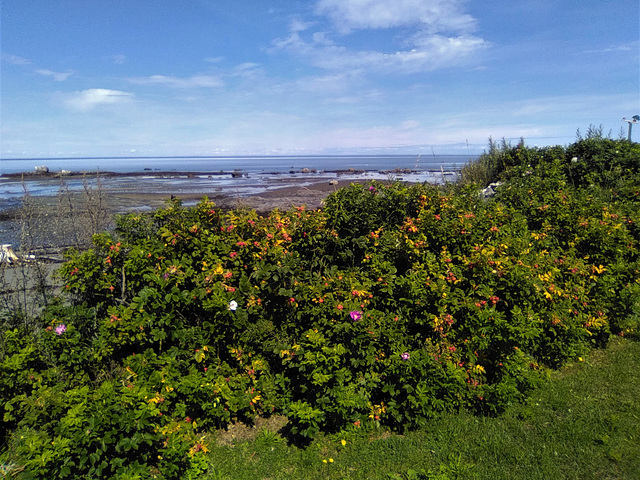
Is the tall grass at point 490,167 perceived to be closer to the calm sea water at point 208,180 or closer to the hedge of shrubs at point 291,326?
the calm sea water at point 208,180

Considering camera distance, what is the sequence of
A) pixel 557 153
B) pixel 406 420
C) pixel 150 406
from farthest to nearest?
1. pixel 557 153
2. pixel 406 420
3. pixel 150 406

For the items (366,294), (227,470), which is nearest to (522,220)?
(366,294)

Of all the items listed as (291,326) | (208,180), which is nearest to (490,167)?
(291,326)

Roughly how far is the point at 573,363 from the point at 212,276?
4966 millimetres

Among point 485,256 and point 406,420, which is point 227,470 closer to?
point 406,420

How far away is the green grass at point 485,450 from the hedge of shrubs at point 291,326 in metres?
0.21

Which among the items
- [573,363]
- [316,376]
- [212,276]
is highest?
[212,276]

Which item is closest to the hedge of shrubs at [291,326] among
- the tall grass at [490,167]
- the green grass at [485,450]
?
the green grass at [485,450]

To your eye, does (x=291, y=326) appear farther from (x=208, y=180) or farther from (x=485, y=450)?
(x=208, y=180)

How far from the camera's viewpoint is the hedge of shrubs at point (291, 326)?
392cm

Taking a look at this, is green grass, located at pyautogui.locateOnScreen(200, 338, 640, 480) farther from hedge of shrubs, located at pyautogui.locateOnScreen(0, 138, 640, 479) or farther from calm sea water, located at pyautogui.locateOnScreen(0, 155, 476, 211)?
calm sea water, located at pyautogui.locateOnScreen(0, 155, 476, 211)

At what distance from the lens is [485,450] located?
12.6 ft

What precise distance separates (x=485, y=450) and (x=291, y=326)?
2.26 metres

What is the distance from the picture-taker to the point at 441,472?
3553 mm
